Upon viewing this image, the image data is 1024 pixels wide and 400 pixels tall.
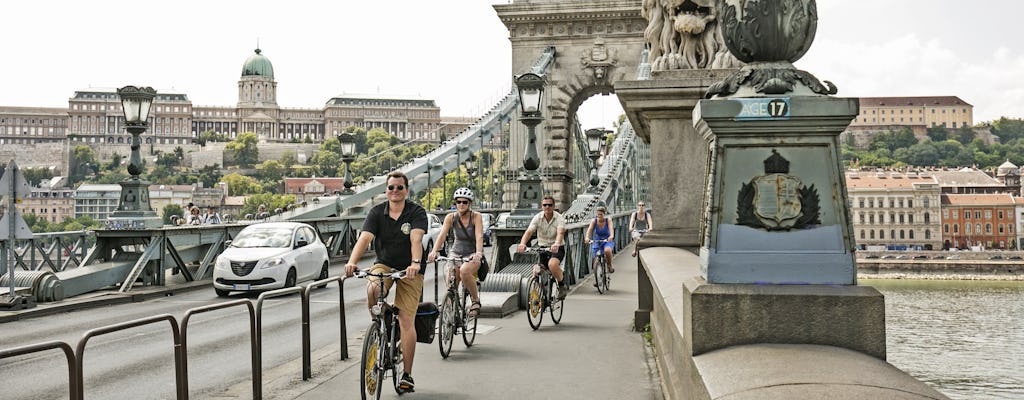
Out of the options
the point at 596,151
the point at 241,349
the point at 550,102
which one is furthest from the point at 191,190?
the point at 241,349

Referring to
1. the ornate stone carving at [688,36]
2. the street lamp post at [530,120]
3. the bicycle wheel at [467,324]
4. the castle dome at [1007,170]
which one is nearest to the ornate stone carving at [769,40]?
the ornate stone carving at [688,36]

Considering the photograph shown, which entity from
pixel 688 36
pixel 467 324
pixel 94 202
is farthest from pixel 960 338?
pixel 94 202

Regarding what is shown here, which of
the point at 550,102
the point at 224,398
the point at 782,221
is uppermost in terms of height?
the point at 550,102

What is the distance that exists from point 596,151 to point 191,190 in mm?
132537

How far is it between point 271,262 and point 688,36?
927 centimetres

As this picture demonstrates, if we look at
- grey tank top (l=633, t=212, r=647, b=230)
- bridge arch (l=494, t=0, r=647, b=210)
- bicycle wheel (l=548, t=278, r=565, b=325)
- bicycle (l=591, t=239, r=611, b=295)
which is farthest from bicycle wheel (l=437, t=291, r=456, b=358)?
bridge arch (l=494, t=0, r=647, b=210)

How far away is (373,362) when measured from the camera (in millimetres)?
5746

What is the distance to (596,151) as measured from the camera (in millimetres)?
29031

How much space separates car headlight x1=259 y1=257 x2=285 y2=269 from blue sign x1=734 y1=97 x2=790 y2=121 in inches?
498

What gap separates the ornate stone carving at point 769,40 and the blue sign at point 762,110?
0.30 feet

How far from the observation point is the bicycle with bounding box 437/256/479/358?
769cm

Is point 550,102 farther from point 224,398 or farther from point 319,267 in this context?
point 224,398

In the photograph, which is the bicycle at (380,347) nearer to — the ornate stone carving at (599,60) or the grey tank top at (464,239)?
the grey tank top at (464,239)

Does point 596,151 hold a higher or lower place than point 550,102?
lower
